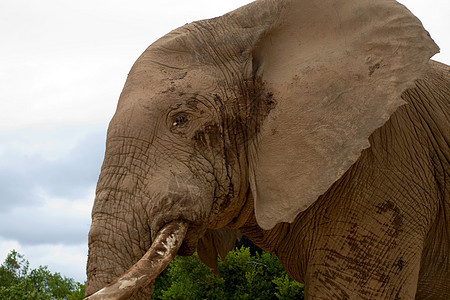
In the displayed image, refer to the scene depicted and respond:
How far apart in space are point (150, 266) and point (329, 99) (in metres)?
1.44

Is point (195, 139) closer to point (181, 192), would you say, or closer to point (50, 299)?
point (181, 192)

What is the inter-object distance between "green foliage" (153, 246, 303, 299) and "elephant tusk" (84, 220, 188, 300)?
5.07m

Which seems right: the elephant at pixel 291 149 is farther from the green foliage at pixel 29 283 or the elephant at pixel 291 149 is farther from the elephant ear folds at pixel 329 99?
the green foliage at pixel 29 283

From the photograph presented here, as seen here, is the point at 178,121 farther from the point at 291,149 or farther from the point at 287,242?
the point at 287,242

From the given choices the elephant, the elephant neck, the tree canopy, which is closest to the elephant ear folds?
the elephant

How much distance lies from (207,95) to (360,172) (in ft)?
3.48

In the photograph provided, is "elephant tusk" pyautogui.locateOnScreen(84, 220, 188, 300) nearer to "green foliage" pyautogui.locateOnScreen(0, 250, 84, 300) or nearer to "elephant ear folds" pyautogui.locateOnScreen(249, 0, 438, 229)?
"elephant ear folds" pyautogui.locateOnScreen(249, 0, 438, 229)

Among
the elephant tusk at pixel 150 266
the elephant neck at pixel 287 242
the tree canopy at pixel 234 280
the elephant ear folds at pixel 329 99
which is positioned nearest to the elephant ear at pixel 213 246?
the elephant neck at pixel 287 242

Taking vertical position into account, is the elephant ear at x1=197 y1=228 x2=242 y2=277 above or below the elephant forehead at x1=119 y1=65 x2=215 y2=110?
below

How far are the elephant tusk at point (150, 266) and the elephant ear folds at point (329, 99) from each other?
53cm

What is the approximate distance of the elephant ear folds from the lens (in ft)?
Answer: 14.4

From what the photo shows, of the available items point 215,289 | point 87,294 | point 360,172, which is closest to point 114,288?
point 87,294

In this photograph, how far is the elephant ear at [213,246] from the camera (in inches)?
231

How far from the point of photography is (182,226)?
4.29 m
